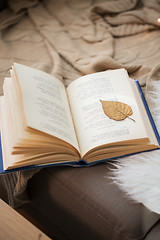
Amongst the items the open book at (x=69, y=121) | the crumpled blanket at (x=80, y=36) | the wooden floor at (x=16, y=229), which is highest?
the crumpled blanket at (x=80, y=36)

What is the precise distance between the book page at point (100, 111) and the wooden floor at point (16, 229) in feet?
0.66

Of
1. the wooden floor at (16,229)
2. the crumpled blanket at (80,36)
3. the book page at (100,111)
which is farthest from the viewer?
the crumpled blanket at (80,36)

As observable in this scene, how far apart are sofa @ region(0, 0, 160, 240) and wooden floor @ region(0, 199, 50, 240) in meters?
0.15

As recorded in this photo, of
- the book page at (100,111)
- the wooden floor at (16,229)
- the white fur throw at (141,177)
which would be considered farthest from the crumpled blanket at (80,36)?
the wooden floor at (16,229)

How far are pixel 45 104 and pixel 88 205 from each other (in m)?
0.26

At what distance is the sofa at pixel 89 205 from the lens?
594mm

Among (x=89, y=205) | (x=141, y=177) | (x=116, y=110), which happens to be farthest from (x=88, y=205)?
(x=116, y=110)

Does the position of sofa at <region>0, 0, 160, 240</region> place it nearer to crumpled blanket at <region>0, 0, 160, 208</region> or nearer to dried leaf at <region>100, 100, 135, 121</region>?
dried leaf at <region>100, 100, 135, 121</region>

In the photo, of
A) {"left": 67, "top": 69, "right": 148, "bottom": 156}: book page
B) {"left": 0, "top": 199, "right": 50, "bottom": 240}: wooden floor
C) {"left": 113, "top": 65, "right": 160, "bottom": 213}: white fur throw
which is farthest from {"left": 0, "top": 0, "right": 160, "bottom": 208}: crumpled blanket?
{"left": 0, "top": 199, "right": 50, "bottom": 240}: wooden floor

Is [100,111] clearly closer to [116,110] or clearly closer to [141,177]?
[116,110]

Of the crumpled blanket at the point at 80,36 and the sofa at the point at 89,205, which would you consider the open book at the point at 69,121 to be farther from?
the crumpled blanket at the point at 80,36

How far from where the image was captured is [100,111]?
685 millimetres

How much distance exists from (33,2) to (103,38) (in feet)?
1.35

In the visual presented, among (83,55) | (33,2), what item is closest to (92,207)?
(83,55)
